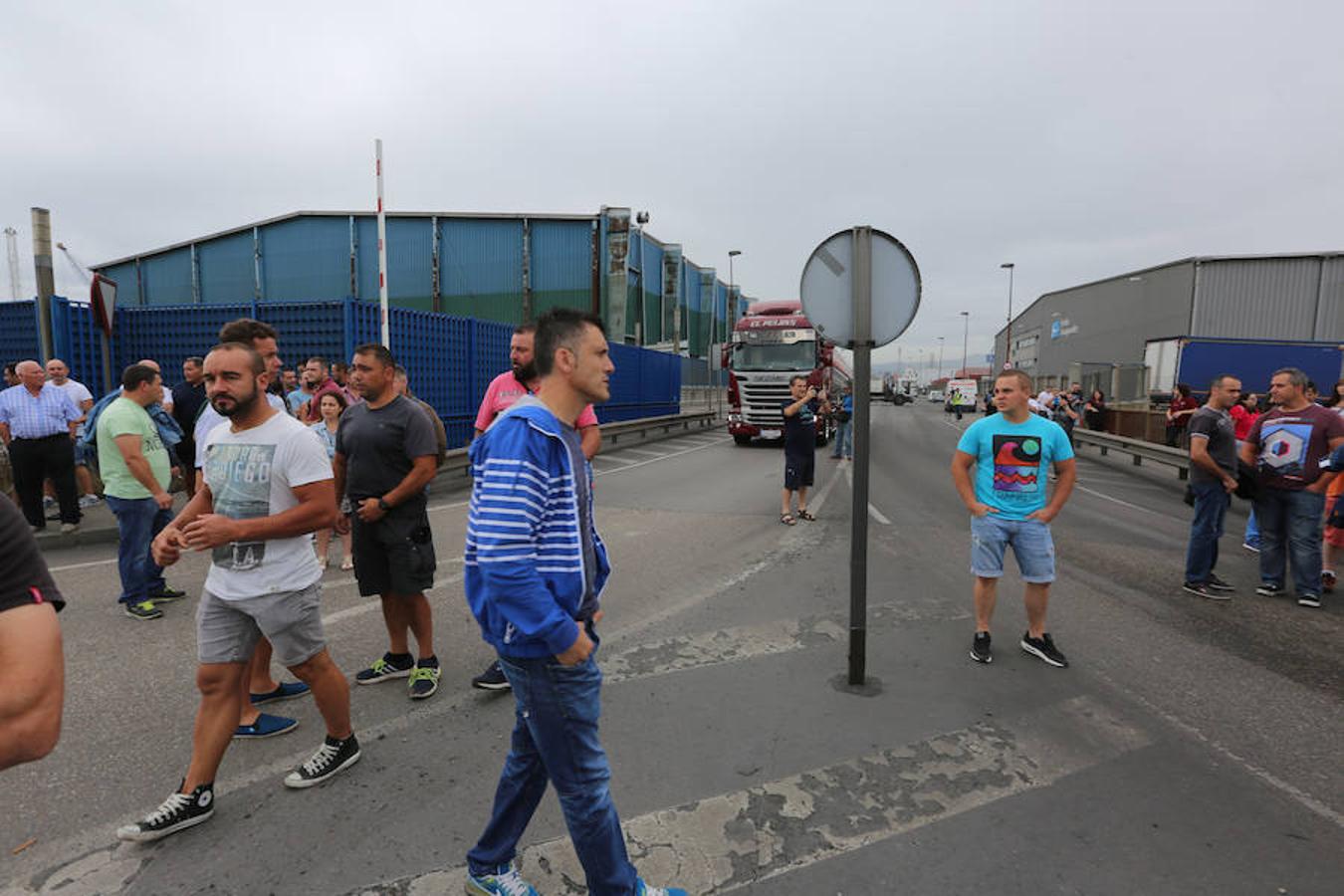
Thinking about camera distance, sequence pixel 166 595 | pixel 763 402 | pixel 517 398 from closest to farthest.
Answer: pixel 517 398
pixel 166 595
pixel 763 402

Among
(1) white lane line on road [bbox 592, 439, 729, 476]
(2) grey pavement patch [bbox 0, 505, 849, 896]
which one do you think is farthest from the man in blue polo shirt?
(1) white lane line on road [bbox 592, 439, 729, 476]

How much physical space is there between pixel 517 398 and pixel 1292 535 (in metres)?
6.54

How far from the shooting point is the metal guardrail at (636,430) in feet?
38.0

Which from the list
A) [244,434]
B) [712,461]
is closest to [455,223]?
[712,461]

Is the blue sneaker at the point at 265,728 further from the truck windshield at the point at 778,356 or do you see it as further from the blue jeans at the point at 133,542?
the truck windshield at the point at 778,356

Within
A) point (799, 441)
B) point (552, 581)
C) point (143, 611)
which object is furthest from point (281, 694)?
point (799, 441)

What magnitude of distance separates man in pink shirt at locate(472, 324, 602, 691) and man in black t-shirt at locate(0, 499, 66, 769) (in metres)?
2.30

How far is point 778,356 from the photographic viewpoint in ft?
61.7

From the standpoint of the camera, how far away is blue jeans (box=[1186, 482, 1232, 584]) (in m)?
5.77

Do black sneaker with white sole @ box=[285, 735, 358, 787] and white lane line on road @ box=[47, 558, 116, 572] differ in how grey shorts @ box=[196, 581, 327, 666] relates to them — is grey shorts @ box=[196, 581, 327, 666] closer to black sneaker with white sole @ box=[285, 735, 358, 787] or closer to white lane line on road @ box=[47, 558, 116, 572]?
black sneaker with white sole @ box=[285, 735, 358, 787]

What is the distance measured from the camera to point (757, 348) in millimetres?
18984

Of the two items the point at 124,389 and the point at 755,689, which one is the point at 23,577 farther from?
the point at 124,389

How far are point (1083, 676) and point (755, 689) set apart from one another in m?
2.03

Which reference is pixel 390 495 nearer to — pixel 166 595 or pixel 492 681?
pixel 492 681
